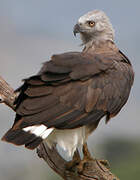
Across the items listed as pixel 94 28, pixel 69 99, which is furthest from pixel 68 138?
pixel 94 28

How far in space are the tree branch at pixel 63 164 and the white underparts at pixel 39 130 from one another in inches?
42.4

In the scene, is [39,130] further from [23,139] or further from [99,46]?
[99,46]

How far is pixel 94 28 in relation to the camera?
1076 cm

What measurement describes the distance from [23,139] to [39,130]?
23 cm

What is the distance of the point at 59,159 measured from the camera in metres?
9.59

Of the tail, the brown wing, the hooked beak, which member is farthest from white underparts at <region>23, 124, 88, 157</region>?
the hooked beak

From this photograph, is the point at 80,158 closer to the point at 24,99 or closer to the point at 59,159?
the point at 59,159

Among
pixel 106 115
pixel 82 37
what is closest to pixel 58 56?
pixel 106 115

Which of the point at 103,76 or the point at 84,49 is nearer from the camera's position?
the point at 103,76

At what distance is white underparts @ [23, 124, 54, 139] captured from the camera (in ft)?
27.6

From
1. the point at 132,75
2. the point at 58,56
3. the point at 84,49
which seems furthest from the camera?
the point at 84,49

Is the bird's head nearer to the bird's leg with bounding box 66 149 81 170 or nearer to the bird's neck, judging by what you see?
the bird's neck

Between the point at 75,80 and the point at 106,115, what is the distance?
0.70 meters

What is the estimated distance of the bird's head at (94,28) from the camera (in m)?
10.7
